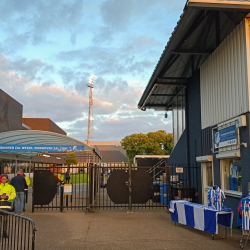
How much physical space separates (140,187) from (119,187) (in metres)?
0.87

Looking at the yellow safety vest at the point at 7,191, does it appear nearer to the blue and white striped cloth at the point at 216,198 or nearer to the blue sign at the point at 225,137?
the blue and white striped cloth at the point at 216,198

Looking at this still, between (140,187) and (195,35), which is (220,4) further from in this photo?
(140,187)

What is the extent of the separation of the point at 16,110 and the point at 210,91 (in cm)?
3368

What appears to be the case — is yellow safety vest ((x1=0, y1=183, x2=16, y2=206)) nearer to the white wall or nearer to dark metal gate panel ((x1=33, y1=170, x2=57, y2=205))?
dark metal gate panel ((x1=33, y1=170, x2=57, y2=205))

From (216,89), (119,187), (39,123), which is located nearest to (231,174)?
(216,89)

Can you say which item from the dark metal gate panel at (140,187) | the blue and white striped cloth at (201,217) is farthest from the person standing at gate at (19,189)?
the blue and white striped cloth at (201,217)

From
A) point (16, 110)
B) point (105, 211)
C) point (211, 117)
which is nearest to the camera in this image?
point (211, 117)

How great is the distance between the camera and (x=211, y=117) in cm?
1143

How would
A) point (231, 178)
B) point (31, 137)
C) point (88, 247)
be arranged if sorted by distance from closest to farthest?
point (88, 247)
point (231, 178)
point (31, 137)

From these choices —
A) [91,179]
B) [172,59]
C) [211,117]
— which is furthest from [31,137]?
[211,117]

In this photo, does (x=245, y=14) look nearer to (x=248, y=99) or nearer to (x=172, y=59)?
(x=248, y=99)

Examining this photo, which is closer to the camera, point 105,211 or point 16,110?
point 105,211

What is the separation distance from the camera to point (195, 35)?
11.5 meters

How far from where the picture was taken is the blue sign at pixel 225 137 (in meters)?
9.45
